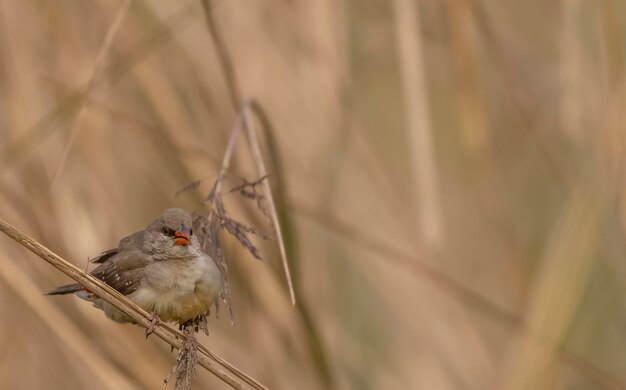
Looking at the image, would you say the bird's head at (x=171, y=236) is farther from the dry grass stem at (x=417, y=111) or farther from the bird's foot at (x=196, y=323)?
the dry grass stem at (x=417, y=111)

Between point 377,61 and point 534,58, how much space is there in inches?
20.5

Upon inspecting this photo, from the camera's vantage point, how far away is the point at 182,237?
86.7 inches

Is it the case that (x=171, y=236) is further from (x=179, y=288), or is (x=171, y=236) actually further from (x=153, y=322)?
(x=153, y=322)

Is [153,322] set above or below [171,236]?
below

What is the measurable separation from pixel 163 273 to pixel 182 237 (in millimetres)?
105

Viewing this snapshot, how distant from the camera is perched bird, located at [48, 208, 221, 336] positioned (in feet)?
6.96

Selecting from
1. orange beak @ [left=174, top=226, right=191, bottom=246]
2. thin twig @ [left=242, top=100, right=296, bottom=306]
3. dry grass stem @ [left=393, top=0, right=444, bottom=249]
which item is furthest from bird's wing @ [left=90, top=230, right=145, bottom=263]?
dry grass stem @ [left=393, top=0, right=444, bottom=249]

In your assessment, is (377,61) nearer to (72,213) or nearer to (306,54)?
(306,54)

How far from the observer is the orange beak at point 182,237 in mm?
2199

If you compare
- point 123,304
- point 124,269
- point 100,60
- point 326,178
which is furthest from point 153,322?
point 326,178

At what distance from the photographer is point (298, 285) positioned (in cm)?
216

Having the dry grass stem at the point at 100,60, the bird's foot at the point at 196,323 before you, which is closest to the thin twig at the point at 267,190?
the bird's foot at the point at 196,323

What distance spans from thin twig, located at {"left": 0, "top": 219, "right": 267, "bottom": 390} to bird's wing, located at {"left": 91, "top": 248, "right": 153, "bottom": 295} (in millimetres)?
298

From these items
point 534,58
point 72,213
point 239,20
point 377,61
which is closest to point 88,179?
point 72,213
